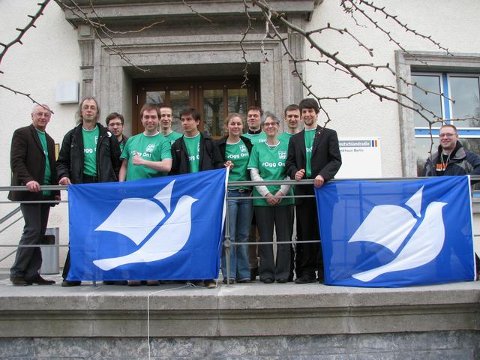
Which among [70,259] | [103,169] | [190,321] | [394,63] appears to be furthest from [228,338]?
[394,63]

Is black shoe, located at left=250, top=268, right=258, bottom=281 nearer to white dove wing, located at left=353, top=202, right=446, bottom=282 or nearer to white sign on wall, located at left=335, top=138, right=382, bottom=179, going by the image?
white dove wing, located at left=353, top=202, right=446, bottom=282

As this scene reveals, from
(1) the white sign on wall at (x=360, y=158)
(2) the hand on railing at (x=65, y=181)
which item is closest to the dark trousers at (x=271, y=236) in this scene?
(2) the hand on railing at (x=65, y=181)

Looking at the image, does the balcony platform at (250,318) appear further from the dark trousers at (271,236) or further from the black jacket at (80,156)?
the black jacket at (80,156)

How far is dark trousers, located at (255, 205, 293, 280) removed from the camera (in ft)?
15.6

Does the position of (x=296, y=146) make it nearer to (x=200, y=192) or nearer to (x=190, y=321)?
(x=200, y=192)

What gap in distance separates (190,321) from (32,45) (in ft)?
18.5

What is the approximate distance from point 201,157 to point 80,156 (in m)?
1.19

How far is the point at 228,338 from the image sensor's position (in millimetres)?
3957

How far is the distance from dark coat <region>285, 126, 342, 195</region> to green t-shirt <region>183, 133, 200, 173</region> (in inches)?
34.7

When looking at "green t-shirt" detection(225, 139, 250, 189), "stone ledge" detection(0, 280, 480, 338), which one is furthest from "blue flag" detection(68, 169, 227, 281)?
"green t-shirt" detection(225, 139, 250, 189)

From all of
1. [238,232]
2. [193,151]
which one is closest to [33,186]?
[193,151]

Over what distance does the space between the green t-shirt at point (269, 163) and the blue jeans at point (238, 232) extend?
0.13 m

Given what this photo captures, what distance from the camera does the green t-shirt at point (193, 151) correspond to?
A: 4.84 m

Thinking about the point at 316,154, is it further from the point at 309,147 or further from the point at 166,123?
the point at 166,123
